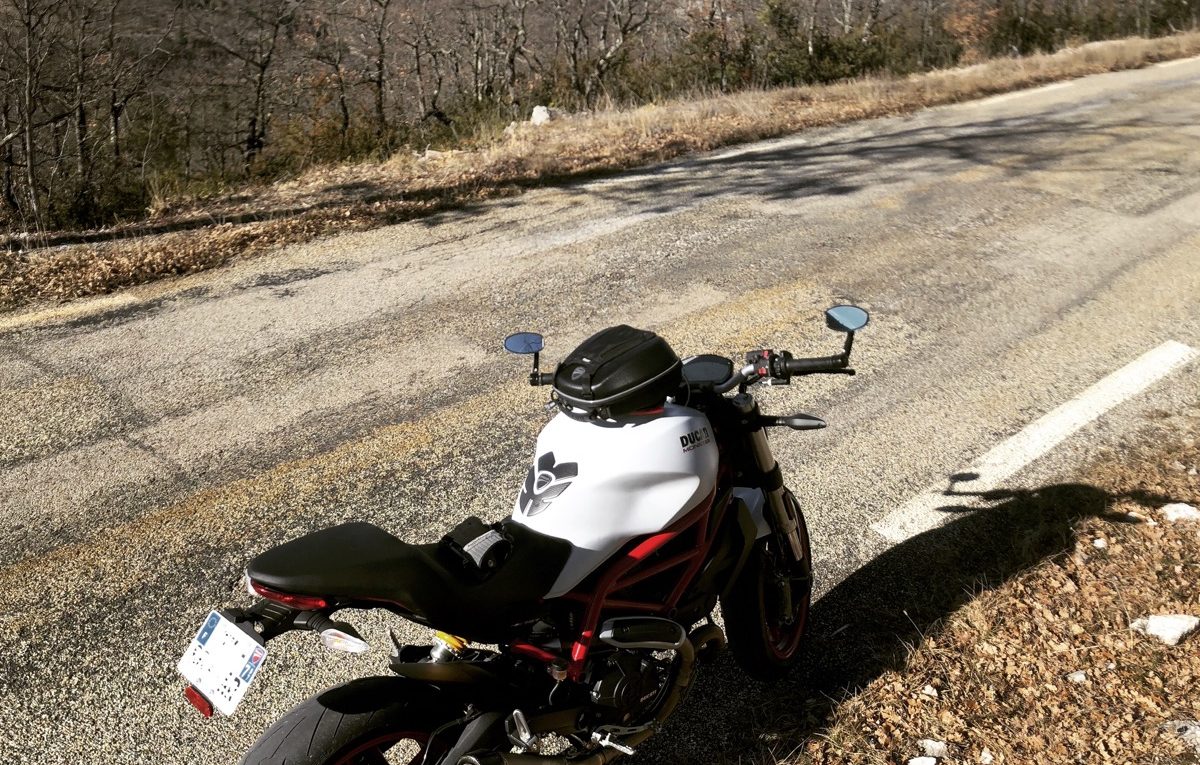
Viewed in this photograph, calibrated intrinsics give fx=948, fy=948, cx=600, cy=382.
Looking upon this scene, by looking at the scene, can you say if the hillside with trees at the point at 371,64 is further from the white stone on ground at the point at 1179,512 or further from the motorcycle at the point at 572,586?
the white stone on ground at the point at 1179,512

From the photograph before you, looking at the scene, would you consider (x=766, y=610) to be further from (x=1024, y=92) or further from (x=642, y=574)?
(x=1024, y=92)

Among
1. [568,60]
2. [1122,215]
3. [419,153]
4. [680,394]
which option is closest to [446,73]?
[568,60]

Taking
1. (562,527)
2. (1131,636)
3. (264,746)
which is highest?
(562,527)

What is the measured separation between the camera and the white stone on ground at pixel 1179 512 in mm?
4418

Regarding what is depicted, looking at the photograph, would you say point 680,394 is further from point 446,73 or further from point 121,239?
point 446,73

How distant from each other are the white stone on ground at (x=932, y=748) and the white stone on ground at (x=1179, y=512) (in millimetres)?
1979

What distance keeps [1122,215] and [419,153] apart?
8.64 m

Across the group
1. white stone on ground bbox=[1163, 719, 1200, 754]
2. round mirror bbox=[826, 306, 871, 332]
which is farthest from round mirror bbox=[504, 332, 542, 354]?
white stone on ground bbox=[1163, 719, 1200, 754]

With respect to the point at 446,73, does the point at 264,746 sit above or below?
below

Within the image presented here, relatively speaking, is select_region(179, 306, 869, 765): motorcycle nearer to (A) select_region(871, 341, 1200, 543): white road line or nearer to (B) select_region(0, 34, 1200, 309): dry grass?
(A) select_region(871, 341, 1200, 543): white road line

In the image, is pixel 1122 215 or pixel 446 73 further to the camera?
pixel 446 73

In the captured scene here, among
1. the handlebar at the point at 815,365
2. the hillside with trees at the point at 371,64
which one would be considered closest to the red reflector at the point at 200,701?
the handlebar at the point at 815,365

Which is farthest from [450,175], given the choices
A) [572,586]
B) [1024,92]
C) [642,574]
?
[1024,92]

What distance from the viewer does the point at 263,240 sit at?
816 centimetres
